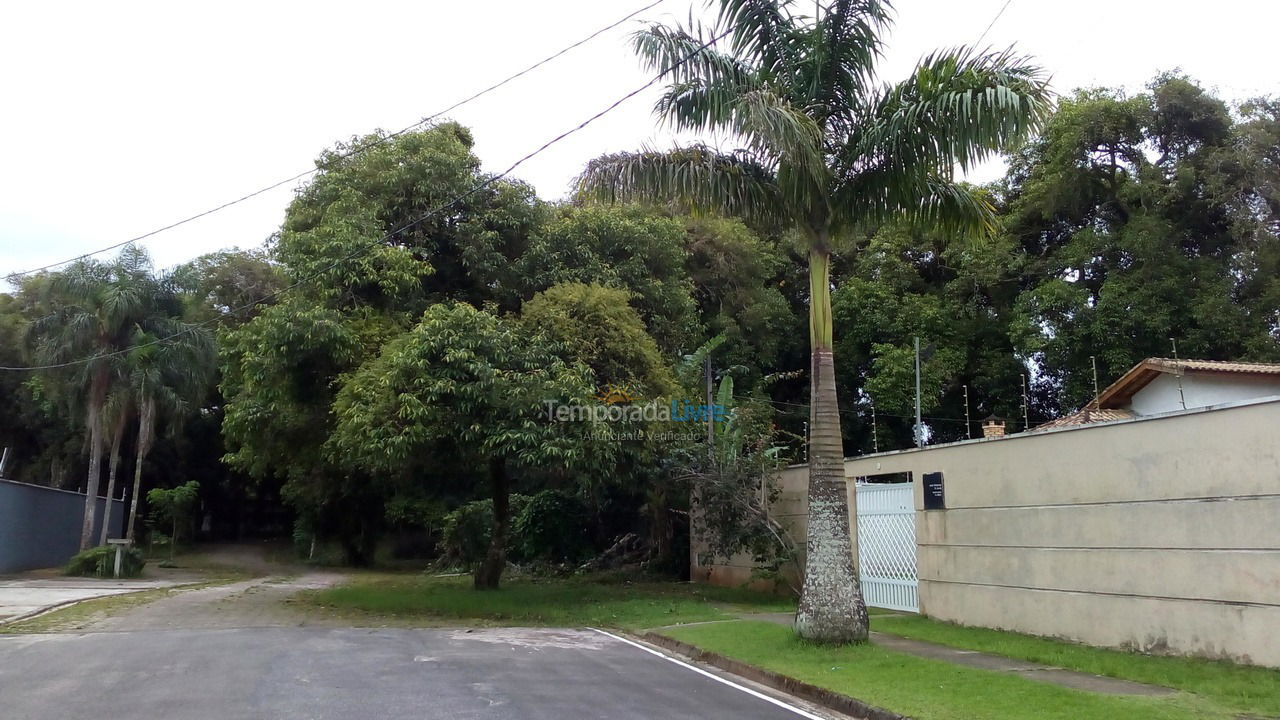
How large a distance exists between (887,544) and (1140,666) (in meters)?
6.23

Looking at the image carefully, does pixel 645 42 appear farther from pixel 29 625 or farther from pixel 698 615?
pixel 29 625

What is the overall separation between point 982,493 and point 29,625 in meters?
15.1

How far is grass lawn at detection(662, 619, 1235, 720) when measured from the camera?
24.8 feet

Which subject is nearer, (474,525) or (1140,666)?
(1140,666)

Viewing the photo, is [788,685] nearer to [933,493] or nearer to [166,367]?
[933,493]

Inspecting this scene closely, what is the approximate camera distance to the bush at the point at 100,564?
2809 centimetres

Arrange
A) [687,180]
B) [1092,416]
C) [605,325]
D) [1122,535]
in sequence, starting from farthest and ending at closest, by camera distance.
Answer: [1092,416]
[605,325]
[687,180]
[1122,535]

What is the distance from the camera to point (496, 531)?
20.1 meters

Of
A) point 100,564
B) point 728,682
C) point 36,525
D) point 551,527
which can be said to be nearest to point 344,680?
point 728,682

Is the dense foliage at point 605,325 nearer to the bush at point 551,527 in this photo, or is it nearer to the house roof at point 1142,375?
the bush at point 551,527

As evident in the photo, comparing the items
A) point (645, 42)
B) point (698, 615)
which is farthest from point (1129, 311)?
point (645, 42)

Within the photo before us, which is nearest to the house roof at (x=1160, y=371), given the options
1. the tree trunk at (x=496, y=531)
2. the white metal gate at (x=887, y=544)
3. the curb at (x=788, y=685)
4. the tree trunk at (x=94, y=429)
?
the white metal gate at (x=887, y=544)

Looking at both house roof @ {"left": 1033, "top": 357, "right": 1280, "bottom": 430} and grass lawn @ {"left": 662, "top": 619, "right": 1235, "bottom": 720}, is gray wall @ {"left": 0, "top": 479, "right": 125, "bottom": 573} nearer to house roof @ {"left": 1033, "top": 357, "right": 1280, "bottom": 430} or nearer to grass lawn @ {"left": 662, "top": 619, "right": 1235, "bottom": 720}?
grass lawn @ {"left": 662, "top": 619, "right": 1235, "bottom": 720}

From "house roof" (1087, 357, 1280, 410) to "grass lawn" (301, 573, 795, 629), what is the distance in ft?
29.1
